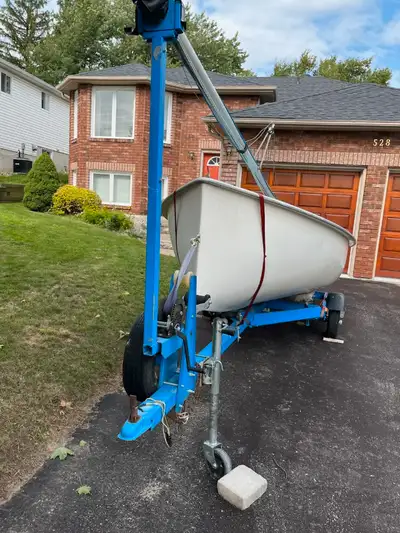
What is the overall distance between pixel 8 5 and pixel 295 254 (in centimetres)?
4386

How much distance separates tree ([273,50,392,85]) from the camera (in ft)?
116

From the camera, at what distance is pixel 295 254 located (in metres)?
3.76

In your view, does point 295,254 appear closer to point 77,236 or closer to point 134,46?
point 77,236

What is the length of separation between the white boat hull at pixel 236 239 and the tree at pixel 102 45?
99.7 feet

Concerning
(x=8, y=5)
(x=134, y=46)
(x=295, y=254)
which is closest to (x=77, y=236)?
(x=295, y=254)

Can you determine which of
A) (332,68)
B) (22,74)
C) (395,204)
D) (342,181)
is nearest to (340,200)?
(342,181)

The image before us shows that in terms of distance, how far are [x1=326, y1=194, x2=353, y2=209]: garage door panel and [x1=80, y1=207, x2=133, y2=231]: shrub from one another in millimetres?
6679

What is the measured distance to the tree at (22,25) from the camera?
3659 cm

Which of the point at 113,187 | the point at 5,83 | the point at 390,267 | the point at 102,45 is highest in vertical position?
the point at 102,45

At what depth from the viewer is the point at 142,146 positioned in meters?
16.0

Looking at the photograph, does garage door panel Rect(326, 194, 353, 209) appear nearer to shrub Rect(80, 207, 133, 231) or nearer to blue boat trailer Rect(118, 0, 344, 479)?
blue boat trailer Rect(118, 0, 344, 479)

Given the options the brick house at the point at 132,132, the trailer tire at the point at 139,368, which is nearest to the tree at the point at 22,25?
the brick house at the point at 132,132

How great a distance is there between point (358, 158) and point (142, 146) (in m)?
9.36

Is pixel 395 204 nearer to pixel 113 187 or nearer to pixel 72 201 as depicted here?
pixel 72 201
